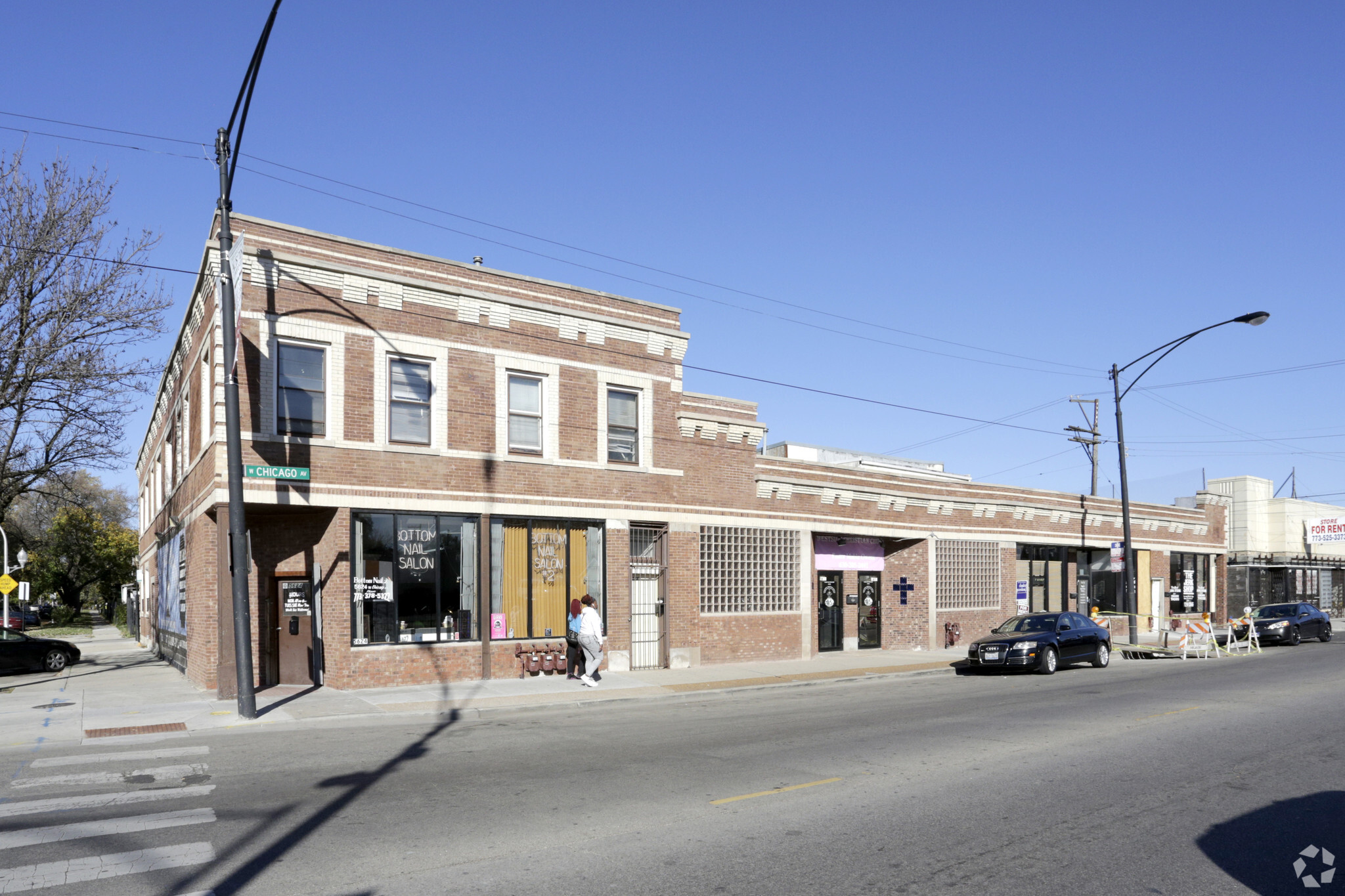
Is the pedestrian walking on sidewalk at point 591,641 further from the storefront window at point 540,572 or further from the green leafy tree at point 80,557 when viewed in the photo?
the green leafy tree at point 80,557

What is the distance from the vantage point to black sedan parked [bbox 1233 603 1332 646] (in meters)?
33.7

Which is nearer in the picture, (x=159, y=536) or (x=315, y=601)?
(x=315, y=601)

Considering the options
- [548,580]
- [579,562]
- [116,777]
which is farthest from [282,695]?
[116,777]

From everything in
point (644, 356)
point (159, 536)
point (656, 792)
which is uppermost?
point (644, 356)

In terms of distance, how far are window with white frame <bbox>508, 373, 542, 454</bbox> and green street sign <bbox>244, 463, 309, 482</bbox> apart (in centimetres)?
465

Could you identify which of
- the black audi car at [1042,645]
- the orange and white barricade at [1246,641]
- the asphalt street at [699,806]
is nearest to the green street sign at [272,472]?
the asphalt street at [699,806]

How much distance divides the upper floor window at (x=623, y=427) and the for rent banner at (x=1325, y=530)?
1887 inches

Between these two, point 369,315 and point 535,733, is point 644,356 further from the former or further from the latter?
point 535,733

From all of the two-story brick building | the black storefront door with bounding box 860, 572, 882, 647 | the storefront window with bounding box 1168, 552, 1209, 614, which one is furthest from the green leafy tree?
the storefront window with bounding box 1168, 552, 1209, 614

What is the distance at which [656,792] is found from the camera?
9.60m

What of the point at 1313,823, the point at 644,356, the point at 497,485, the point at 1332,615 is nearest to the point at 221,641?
the point at 497,485

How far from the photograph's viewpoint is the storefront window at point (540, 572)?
2081 cm

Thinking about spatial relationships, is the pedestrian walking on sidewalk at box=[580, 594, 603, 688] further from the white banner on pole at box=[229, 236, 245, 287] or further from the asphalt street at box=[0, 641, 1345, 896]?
the white banner on pole at box=[229, 236, 245, 287]

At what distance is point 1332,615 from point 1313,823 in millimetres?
60446
